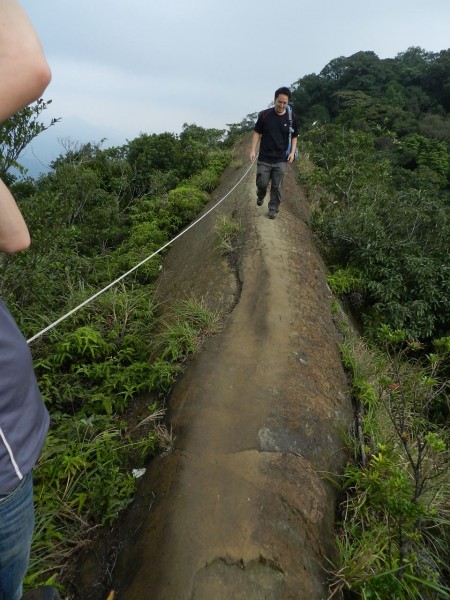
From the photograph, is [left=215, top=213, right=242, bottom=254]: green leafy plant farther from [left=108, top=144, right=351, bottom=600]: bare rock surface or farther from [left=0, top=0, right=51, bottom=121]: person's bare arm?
[left=0, top=0, right=51, bottom=121]: person's bare arm

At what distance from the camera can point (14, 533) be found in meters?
1.15

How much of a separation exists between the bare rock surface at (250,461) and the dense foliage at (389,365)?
0.78 feet

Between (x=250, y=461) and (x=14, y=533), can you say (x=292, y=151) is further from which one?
(x=14, y=533)

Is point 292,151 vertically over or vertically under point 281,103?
under

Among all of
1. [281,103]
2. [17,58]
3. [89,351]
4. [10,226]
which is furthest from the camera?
[281,103]

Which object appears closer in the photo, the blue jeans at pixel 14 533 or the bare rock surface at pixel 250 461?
the blue jeans at pixel 14 533

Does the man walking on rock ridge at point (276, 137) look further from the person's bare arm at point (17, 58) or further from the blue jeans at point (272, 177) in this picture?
the person's bare arm at point (17, 58)

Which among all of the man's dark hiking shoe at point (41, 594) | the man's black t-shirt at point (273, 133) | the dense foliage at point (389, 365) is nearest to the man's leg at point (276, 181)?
the man's black t-shirt at point (273, 133)

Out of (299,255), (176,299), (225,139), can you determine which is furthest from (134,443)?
(225,139)

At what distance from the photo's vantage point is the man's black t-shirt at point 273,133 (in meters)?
6.09

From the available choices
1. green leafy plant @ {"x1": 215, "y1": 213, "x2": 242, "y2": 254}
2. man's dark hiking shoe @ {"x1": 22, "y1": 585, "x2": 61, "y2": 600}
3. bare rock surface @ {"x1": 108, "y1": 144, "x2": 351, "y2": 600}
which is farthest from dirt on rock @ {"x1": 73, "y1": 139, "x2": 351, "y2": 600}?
man's dark hiking shoe @ {"x1": 22, "y1": 585, "x2": 61, "y2": 600}

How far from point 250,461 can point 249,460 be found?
0.04 feet

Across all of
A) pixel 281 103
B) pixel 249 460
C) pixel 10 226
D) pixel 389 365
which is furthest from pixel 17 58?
pixel 281 103

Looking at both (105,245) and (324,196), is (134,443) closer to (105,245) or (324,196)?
(105,245)
